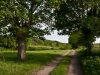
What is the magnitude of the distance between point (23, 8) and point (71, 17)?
46.8 ft

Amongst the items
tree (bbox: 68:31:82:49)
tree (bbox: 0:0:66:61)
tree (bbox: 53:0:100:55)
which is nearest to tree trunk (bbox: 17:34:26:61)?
tree (bbox: 0:0:66:61)

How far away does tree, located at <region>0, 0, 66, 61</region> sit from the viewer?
86.3ft

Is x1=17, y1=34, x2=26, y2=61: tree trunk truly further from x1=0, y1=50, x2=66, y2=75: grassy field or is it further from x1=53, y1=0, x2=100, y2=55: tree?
x1=53, y1=0, x2=100, y2=55: tree

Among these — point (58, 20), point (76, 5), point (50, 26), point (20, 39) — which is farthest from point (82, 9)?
point (20, 39)

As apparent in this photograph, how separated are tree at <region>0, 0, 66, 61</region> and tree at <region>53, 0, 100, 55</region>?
5.87 metres

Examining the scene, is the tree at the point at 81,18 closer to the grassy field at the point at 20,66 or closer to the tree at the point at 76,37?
the tree at the point at 76,37

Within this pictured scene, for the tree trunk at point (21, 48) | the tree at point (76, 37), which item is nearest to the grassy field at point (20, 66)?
the tree trunk at point (21, 48)

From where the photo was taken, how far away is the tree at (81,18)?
34.4 meters

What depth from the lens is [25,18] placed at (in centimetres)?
2625

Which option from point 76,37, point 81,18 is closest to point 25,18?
point 81,18

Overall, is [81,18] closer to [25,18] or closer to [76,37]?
[25,18]

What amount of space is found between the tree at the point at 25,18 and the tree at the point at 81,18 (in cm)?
587

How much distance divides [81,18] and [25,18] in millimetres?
13158

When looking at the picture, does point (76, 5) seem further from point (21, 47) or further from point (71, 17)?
point (21, 47)
